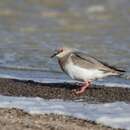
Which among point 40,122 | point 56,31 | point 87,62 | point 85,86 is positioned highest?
point 56,31

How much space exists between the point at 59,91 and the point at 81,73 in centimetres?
50

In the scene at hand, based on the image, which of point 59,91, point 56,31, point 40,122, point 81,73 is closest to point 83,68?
point 81,73

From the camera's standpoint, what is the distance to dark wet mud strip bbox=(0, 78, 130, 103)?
12641 millimetres

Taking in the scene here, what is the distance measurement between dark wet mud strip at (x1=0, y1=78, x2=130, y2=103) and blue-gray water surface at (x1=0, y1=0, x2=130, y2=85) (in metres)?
1.82

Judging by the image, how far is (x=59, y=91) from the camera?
13.3m

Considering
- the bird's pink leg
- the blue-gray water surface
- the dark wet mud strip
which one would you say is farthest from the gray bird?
the blue-gray water surface

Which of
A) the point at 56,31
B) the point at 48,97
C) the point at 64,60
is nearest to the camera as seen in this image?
the point at 48,97

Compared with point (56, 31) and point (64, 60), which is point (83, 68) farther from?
point (56, 31)

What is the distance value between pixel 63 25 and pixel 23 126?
2059 cm

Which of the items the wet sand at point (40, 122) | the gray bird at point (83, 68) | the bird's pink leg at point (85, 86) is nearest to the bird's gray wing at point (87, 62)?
the gray bird at point (83, 68)

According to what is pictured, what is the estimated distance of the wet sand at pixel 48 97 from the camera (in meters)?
9.94

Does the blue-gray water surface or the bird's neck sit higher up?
the blue-gray water surface

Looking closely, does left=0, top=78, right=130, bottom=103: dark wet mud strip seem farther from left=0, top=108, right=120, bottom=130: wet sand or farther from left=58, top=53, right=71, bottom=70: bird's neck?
left=0, top=108, right=120, bottom=130: wet sand

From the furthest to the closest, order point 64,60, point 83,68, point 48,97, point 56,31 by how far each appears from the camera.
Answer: point 56,31 → point 64,60 → point 83,68 → point 48,97
